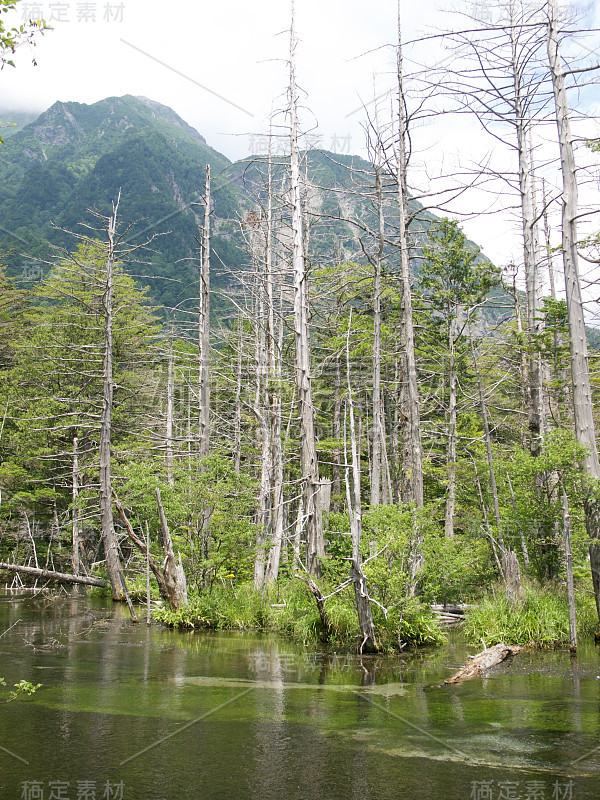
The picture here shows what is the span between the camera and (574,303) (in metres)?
9.82

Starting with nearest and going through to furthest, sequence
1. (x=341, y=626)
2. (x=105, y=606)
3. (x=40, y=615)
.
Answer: (x=341, y=626), (x=40, y=615), (x=105, y=606)

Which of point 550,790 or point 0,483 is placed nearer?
point 550,790

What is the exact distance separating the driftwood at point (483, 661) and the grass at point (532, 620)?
683mm

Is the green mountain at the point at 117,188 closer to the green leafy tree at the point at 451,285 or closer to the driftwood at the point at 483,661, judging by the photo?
the green leafy tree at the point at 451,285

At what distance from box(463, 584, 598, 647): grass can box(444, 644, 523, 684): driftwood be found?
683 millimetres

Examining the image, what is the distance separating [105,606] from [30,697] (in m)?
11.7

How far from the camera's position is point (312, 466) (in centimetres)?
1262

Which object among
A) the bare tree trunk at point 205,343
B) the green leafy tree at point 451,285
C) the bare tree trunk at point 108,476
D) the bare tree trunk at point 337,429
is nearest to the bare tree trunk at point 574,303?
the bare tree trunk at point 205,343

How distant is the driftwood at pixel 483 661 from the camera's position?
786 cm

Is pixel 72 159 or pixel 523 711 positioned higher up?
pixel 72 159

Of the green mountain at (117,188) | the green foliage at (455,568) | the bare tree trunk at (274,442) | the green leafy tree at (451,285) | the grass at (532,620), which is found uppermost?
the green mountain at (117,188)

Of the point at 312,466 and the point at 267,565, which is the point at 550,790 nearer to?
the point at 312,466

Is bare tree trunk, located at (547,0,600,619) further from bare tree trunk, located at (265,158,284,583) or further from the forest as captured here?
bare tree trunk, located at (265,158,284,583)

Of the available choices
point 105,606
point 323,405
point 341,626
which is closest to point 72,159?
point 323,405
